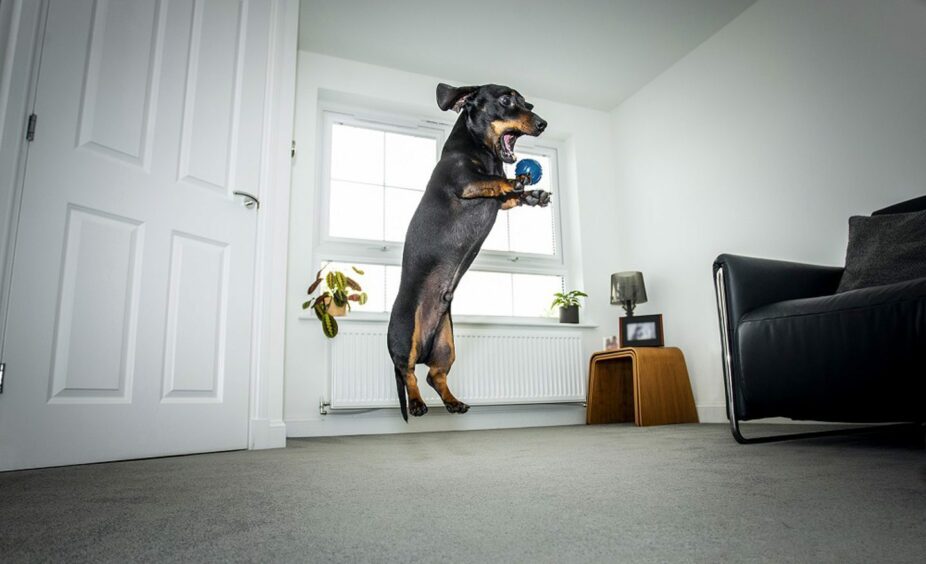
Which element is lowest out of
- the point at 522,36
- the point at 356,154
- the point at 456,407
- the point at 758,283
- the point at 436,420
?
the point at 436,420

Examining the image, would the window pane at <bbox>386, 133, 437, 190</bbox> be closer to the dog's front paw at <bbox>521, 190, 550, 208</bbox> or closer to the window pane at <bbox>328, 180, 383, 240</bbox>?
the window pane at <bbox>328, 180, 383, 240</bbox>

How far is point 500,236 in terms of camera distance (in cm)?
400

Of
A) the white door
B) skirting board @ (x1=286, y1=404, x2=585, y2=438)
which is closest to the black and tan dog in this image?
the white door

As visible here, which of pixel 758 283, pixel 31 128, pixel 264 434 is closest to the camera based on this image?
pixel 31 128

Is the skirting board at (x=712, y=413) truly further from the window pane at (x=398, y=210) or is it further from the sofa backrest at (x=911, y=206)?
the window pane at (x=398, y=210)

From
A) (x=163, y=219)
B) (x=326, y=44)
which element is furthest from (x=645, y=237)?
(x=163, y=219)

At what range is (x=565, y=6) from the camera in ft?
10.7

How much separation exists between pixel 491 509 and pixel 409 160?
10.6 feet

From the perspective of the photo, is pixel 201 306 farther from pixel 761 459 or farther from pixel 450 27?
pixel 450 27

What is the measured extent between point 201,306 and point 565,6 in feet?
8.22

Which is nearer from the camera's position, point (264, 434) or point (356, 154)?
point (264, 434)

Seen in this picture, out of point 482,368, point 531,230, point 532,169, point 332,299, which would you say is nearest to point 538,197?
point 532,169

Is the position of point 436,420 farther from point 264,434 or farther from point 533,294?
point 264,434

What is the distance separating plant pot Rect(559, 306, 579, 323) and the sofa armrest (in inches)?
74.4
